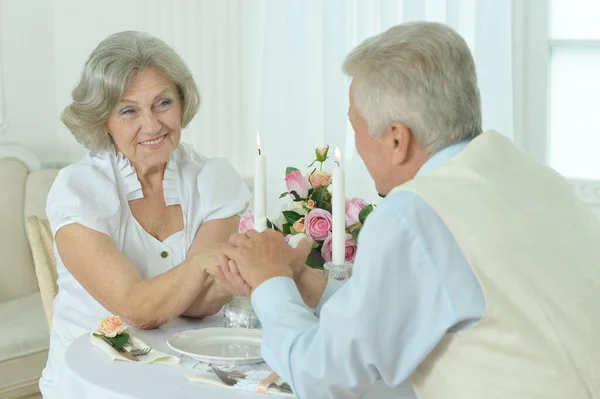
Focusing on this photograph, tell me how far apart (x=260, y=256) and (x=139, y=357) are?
1.06ft

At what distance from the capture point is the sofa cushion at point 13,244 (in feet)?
12.2

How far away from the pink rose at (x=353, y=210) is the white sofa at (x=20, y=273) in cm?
166

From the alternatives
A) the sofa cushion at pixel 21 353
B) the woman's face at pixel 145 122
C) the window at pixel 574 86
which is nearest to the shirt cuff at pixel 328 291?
the woman's face at pixel 145 122

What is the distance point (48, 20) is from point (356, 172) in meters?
1.65

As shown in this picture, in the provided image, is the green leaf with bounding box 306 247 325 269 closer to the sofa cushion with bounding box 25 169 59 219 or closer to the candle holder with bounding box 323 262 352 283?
the candle holder with bounding box 323 262 352 283

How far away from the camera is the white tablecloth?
1559 mm

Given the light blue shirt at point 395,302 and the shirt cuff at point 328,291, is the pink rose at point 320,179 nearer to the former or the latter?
the shirt cuff at point 328,291

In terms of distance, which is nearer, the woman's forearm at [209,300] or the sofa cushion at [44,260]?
the woman's forearm at [209,300]

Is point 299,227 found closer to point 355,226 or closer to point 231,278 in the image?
point 355,226

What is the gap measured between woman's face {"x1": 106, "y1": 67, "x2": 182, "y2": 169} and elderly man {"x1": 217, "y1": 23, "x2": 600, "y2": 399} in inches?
36.6

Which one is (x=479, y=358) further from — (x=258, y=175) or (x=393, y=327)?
(x=258, y=175)

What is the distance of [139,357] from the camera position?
1.73m

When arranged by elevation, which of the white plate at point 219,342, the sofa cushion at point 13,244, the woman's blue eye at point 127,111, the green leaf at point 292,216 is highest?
the woman's blue eye at point 127,111

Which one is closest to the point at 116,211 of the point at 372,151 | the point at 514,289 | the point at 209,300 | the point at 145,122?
the point at 145,122
